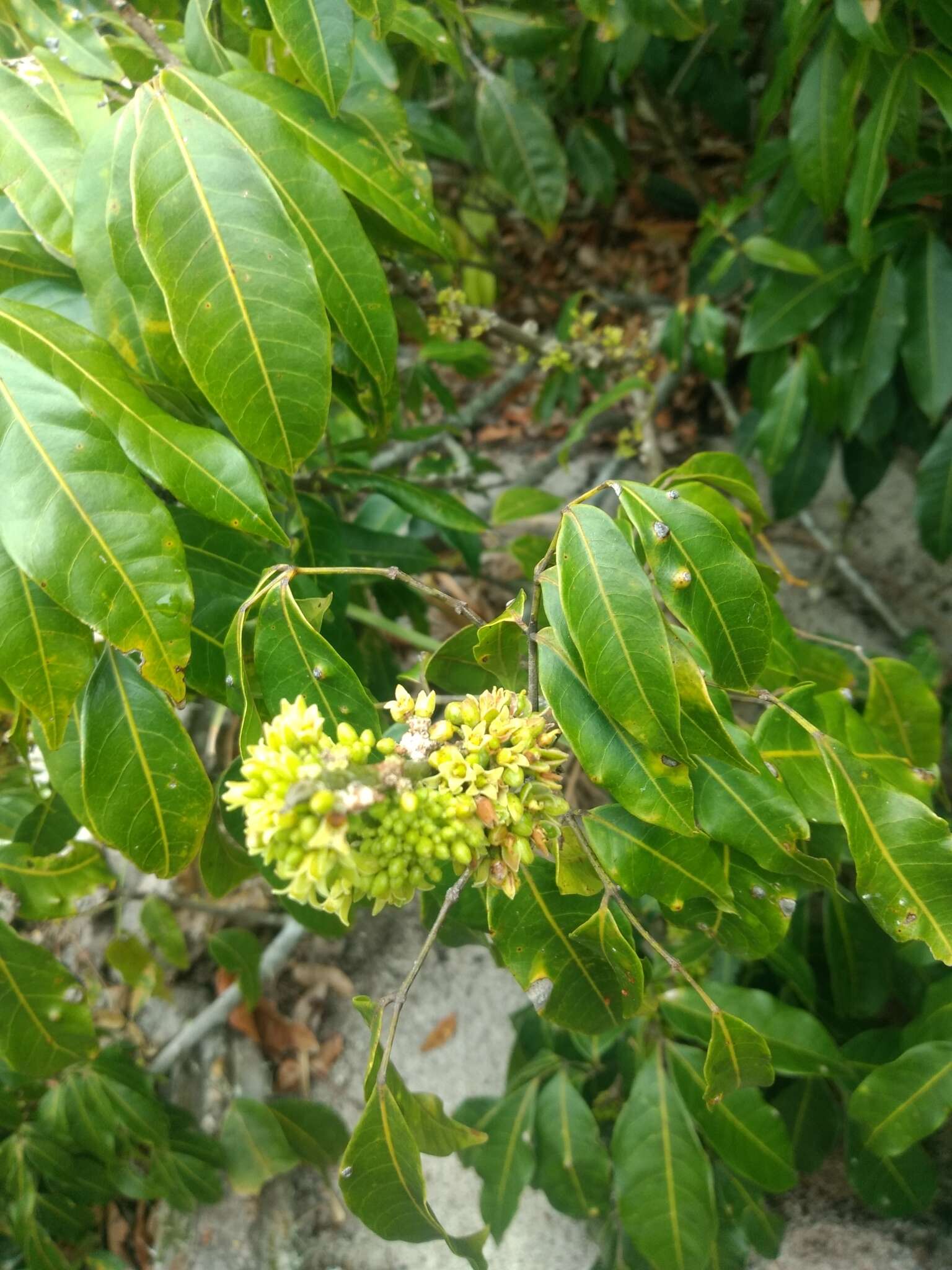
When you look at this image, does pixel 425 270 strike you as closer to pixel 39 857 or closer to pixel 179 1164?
pixel 39 857

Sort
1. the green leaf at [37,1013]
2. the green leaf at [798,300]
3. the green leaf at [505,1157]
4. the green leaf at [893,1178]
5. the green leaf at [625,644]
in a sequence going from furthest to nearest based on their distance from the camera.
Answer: the green leaf at [798,300]
the green leaf at [505,1157]
the green leaf at [893,1178]
the green leaf at [37,1013]
the green leaf at [625,644]

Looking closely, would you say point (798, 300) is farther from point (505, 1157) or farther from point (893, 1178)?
point (505, 1157)

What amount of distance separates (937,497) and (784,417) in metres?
0.29

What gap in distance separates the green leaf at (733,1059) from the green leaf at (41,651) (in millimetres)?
600

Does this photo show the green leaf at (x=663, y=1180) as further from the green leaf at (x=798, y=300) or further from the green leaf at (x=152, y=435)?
the green leaf at (x=798, y=300)

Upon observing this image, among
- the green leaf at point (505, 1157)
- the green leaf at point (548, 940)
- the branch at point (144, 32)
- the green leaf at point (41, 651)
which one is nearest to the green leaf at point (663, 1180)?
the green leaf at point (505, 1157)

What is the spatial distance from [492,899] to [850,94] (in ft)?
3.86

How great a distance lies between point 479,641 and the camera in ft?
2.35

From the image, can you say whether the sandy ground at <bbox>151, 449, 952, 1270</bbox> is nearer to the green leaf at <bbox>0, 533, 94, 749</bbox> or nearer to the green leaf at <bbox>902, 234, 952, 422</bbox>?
the green leaf at <bbox>902, 234, 952, 422</bbox>

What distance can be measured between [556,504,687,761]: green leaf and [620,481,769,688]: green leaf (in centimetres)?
3

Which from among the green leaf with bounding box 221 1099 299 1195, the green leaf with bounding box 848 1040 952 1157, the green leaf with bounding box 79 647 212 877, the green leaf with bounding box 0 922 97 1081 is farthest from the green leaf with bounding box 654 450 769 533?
the green leaf with bounding box 221 1099 299 1195

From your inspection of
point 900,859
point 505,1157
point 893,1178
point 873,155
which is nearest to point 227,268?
point 900,859

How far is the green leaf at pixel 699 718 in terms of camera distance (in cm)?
63

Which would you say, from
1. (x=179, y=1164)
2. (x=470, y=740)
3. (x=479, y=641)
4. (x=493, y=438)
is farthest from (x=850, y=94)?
(x=179, y=1164)
